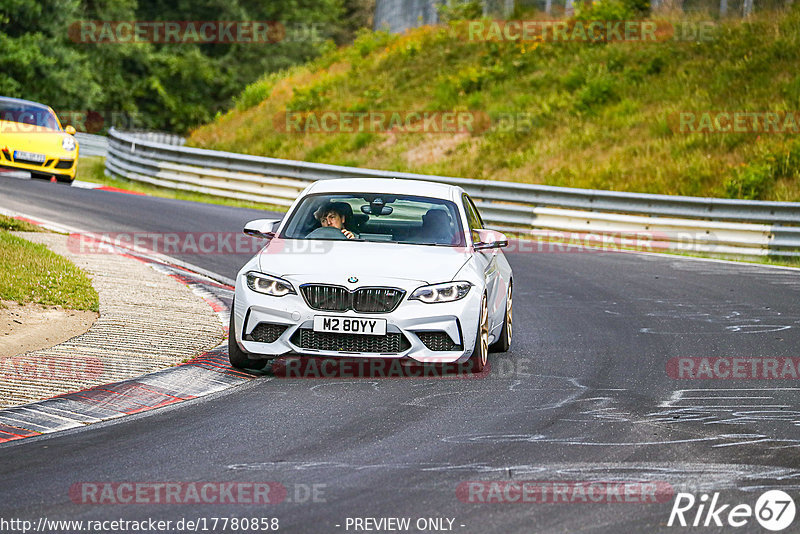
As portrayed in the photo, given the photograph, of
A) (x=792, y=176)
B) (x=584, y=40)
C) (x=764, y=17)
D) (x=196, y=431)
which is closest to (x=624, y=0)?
(x=584, y=40)

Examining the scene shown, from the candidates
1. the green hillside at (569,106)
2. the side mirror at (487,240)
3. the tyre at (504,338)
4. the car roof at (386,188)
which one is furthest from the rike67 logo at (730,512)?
the green hillside at (569,106)

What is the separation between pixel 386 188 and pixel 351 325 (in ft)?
6.48

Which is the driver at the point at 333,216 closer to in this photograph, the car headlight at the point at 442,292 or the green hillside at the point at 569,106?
the car headlight at the point at 442,292

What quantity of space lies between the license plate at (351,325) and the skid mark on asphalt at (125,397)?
772 mm

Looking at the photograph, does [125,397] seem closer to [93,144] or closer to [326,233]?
[326,233]

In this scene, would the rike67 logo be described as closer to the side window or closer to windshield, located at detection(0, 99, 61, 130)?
the side window

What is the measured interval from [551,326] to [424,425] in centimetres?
460

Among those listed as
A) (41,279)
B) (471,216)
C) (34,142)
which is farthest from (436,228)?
(34,142)

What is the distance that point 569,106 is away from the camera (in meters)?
29.9

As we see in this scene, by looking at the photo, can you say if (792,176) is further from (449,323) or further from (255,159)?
(449,323)

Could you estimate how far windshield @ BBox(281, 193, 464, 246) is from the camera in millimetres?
9398

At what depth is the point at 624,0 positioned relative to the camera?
3362cm

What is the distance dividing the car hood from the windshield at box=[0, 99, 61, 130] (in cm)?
1608

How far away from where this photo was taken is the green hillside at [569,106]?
24594mm
